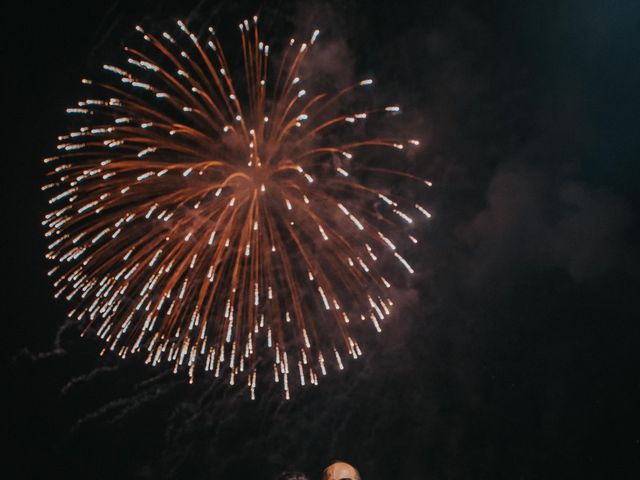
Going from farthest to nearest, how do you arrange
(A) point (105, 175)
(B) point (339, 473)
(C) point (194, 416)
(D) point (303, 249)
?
(C) point (194, 416)
(B) point (339, 473)
(D) point (303, 249)
(A) point (105, 175)

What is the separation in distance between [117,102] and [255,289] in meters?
4.84

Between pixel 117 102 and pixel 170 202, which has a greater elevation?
pixel 117 102

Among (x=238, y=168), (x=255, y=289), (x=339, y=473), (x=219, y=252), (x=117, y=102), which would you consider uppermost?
(x=117, y=102)

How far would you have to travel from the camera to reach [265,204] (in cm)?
1135

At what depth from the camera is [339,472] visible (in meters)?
14.2

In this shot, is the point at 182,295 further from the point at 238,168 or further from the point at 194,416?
the point at 194,416

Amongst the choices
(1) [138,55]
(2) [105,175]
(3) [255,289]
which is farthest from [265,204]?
(1) [138,55]

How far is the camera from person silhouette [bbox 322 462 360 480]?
46.1 ft

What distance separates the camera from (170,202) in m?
11.3

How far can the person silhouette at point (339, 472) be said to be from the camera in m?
14.1

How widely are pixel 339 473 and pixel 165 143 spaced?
370 inches

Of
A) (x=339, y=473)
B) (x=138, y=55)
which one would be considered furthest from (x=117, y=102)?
(x=339, y=473)

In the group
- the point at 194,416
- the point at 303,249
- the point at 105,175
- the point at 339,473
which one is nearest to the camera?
the point at 105,175

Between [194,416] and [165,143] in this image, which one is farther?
[194,416]
